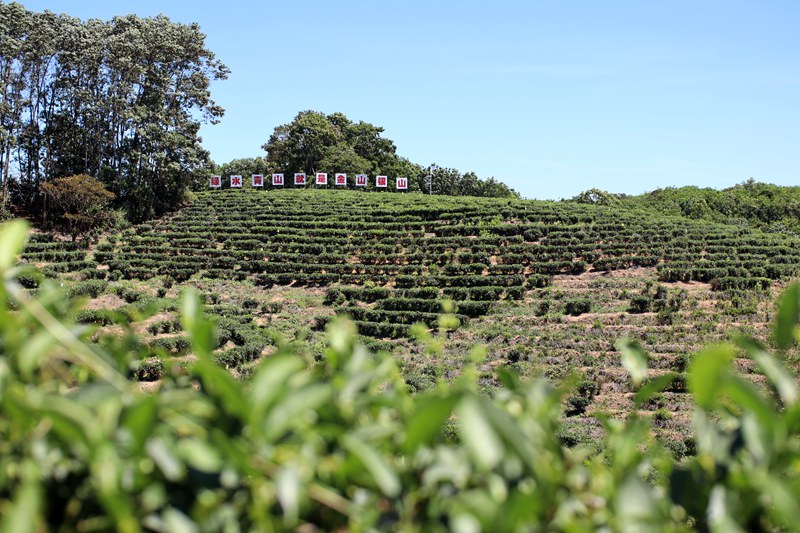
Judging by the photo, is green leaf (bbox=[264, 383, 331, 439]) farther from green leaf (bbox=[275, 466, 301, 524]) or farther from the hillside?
the hillside

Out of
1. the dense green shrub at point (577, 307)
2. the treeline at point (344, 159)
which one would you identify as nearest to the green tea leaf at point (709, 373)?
the dense green shrub at point (577, 307)

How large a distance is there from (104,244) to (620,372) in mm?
26541

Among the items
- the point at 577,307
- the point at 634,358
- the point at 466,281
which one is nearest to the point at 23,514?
the point at 634,358

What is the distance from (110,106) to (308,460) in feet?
125

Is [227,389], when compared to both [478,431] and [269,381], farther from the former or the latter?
[478,431]

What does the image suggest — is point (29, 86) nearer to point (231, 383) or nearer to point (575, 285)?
point (575, 285)

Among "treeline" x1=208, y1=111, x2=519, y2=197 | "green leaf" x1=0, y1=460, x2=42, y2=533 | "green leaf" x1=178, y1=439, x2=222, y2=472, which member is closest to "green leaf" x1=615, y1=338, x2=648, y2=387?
"green leaf" x1=178, y1=439, x2=222, y2=472

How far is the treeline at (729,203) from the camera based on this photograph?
46.2 meters

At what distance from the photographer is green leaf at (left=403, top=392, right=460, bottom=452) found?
2.56 feet

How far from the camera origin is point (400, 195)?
161 ft

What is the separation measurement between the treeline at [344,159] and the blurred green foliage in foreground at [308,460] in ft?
185

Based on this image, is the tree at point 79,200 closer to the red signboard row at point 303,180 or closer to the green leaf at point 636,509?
the red signboard row at point 303,180

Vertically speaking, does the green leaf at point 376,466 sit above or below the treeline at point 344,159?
below

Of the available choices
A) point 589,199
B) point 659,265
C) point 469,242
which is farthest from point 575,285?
point 589,199
